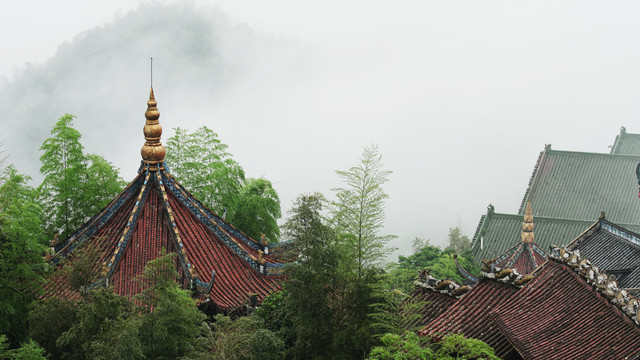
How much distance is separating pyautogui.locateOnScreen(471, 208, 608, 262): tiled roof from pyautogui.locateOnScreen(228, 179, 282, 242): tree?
280 inches

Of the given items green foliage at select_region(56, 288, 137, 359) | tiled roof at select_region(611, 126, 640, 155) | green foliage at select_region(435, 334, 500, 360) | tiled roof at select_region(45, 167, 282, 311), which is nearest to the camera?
green foliage at select_region(435, 334, 500, 360)

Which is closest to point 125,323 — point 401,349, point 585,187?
point 401,349

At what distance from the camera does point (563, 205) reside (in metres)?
31.8

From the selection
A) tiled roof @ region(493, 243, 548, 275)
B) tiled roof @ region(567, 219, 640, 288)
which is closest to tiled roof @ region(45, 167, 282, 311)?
tiled roof @ region(567, 219, 640, 288)

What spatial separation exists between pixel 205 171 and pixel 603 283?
13914 millimetres

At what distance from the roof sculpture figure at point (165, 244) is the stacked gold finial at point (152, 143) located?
21 millimetres

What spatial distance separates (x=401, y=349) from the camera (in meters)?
13.8

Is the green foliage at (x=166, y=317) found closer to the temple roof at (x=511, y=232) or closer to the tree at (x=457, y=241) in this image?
the temple roof at (x=511, y=232)

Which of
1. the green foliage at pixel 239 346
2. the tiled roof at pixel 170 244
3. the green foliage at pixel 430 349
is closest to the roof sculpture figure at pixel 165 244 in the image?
the tiled roof at pixel 170 244

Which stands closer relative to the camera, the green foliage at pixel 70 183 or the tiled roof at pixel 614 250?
the tiled roof at pixel 614 250

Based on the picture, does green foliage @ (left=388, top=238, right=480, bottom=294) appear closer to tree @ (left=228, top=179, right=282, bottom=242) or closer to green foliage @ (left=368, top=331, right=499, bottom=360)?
tree @ (left=228, top=179, right=282, bottom=242)

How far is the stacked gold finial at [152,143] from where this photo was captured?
65.3 feet

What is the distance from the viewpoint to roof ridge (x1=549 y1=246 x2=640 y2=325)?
13.2m

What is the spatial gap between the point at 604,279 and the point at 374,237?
381 centimetres
